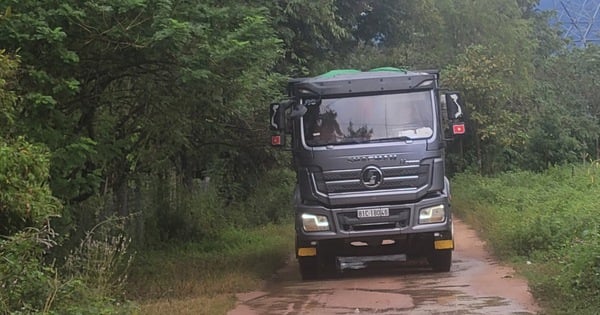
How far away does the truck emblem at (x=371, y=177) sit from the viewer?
38.2ft

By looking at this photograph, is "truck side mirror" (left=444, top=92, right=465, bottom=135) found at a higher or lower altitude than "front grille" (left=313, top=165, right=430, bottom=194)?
higher

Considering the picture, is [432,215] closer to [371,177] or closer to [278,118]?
[371,177]

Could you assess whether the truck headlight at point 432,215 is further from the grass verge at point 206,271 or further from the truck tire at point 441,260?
the grass verge at point 206,271

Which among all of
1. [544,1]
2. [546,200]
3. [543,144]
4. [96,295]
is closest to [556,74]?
[543,144]

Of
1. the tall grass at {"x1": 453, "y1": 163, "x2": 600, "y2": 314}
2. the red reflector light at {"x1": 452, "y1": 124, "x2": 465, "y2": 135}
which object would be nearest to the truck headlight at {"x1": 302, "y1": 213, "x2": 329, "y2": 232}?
the red reflector light at {"x1": 452, "y1": 124, "x2": 465, "y2": 135}

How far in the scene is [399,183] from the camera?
11.8 meters

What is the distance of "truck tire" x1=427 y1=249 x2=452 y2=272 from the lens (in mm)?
12602

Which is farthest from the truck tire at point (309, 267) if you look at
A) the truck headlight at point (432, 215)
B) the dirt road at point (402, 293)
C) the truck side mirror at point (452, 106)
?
the truck side mirror at point (452, 106)

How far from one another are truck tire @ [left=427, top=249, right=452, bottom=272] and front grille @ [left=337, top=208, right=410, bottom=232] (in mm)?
1116

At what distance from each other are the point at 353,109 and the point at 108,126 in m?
3.66

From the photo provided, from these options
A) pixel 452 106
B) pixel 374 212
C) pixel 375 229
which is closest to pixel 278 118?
pixel 374 212

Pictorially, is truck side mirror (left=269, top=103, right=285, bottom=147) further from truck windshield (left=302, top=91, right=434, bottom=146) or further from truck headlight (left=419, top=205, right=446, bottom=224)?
truck headlight (left=419, top=205, right=446, bottom=224)

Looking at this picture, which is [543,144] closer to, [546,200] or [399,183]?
[546,200]

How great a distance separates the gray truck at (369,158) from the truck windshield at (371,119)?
1cm
